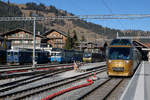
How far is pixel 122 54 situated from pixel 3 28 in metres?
Answer: 96.7

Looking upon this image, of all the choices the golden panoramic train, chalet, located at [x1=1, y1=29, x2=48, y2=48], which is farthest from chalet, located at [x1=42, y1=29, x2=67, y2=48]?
the golden panoramic train

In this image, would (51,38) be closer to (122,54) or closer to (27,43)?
(27,43)

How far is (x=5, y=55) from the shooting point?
119ft

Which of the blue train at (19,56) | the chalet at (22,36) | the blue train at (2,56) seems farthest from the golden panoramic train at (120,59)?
the chalet at (22,36)

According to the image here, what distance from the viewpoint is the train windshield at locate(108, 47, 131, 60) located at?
17.1 meters

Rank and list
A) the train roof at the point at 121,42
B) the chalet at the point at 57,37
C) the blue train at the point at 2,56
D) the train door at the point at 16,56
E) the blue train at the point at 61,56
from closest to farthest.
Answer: the train roof at the point at 121,42 → the train door at the point at 16,56 → the blue train at the point at 2,56 → the blue train at the point at 61,56 → the chalet at the point at 57,37

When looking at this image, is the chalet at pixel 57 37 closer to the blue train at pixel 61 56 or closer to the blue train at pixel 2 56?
the blue train at pixel 61 56

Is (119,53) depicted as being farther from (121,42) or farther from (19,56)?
(19,56)

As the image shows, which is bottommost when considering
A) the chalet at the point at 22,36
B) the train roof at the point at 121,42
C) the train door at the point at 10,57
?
the train door at the point at 10,57

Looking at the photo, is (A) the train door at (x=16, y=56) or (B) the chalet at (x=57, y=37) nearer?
(A) the train door at (x=16, y=56)

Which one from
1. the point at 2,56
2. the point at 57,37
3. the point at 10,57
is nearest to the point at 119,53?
the point at 10,57

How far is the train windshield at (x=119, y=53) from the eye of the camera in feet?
56.0

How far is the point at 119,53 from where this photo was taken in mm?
17250

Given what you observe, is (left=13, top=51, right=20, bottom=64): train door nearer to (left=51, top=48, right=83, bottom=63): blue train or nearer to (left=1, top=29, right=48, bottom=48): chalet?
(left=51, top=48, right=83, bottom=63): blue train
